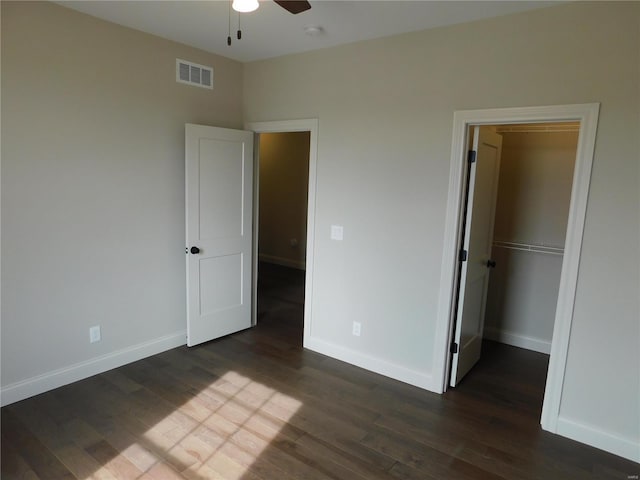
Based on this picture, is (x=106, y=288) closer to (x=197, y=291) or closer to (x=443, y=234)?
(x=197, y=291)

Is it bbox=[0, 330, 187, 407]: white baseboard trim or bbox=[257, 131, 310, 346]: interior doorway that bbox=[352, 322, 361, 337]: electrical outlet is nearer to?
bbox=[0, 330, 187, 407]: white baseboard trim

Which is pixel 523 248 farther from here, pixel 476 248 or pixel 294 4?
pixel 294 4

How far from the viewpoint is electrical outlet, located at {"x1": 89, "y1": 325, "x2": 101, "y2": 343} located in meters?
3.17

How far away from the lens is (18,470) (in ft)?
7.14

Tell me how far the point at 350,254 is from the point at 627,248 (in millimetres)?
1899

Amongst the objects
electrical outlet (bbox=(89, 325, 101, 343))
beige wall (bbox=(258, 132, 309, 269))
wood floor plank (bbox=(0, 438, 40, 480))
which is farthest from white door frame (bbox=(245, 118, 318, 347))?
beige wall (bbox=(258, 132, 309, 269))

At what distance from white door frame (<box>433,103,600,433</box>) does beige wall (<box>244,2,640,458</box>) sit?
46mm

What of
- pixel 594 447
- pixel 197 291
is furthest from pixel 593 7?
pixel 197 291

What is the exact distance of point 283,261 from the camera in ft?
24.1

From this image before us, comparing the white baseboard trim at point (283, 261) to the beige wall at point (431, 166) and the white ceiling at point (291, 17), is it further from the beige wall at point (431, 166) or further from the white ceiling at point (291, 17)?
the white ceiling at point (291, 17)

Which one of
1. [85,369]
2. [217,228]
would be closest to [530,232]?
[217,228]

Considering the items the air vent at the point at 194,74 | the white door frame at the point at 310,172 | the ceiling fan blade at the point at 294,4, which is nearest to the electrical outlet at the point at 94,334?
the white door frame at the point at 310,172

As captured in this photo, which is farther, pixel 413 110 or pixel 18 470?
pixel 413 110

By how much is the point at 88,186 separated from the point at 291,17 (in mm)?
1915
